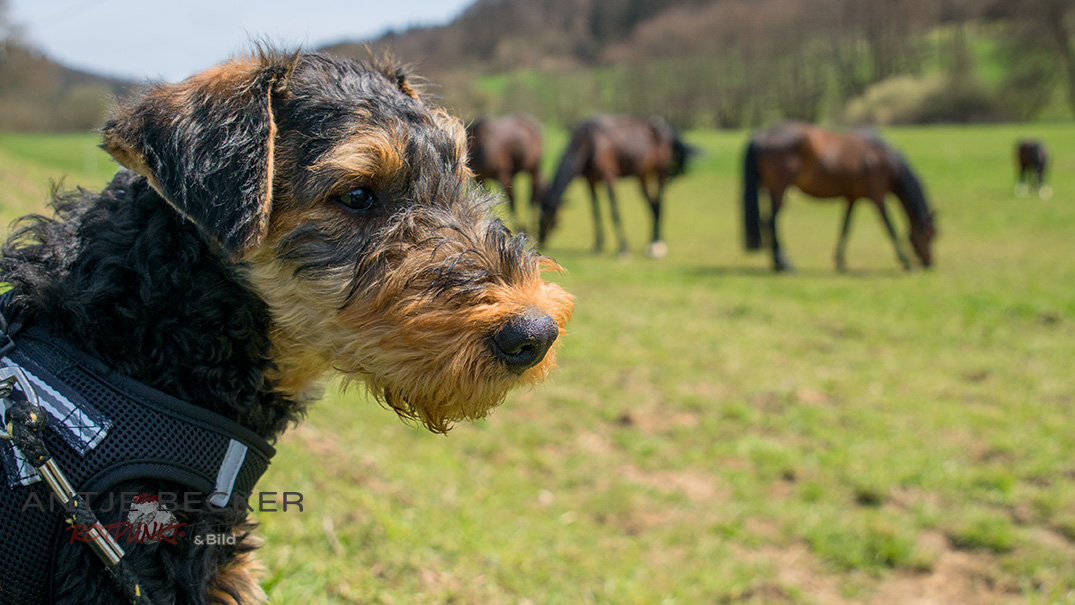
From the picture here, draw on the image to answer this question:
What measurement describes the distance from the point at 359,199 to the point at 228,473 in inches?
39.2

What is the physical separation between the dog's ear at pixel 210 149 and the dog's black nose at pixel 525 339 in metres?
0.83

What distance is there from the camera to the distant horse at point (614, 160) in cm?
1761

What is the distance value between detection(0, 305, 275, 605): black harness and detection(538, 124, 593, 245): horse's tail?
15475mm

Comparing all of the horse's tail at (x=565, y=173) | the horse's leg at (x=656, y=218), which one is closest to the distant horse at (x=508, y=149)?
the horse's tail at (x=565, y=173)

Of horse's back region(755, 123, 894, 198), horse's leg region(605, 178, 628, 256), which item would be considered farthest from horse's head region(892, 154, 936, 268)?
horse's leg region(605, 178, 628, 256)

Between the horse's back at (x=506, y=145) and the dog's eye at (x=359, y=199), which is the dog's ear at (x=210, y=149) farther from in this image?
the horse's back at (x=506, y=145)

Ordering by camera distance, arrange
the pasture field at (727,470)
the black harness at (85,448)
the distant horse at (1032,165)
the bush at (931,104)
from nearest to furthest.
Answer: the black harness at (85,448) → the pasture field at (727,470) → the distant horse at (1032,165) → the bush at (931,104)

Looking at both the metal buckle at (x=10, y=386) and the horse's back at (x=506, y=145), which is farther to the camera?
the horse's back at (x=506, y=145)

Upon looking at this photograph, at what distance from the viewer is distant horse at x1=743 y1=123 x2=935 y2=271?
603 inches

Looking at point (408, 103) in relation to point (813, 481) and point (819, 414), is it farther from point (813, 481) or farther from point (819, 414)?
point (819, 414)

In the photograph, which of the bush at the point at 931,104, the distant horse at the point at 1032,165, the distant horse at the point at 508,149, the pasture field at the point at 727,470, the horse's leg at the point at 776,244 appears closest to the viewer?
the pasture field at the point at 727,470

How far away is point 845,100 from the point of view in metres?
80.8

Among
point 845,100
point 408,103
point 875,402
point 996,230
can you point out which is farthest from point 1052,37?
point 408,103

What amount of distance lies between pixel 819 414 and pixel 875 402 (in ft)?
2.86
